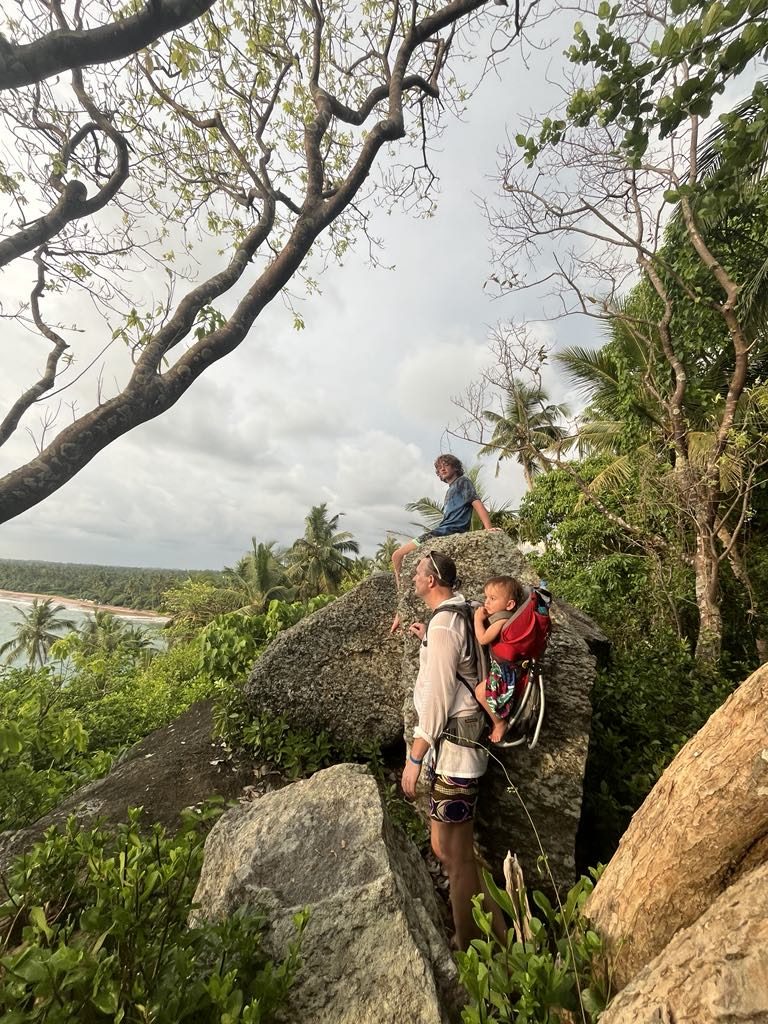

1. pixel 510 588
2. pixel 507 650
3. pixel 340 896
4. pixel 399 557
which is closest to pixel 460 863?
pixel 340 896

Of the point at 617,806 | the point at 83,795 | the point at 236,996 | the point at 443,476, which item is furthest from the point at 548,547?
the point at 236,996

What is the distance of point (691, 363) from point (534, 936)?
9009 mm

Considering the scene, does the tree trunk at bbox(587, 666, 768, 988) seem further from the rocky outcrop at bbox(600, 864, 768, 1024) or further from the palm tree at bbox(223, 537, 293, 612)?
the palm tree at bbox(223, 537, 293, 612)

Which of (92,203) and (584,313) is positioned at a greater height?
(584,313)

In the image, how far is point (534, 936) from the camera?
156cm

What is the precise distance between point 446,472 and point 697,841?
12.9 ft

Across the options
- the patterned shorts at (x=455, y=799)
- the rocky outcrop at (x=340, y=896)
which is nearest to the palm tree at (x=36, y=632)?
the rocky outcrop at (x=340, y=896)

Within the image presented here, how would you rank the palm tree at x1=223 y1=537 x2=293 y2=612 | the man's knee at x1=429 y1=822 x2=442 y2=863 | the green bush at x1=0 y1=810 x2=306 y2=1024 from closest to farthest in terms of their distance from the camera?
the green bush at x1=0 y1=810 x2=306 y2=1024 → the man's knee at x1=429 y1=822 x2=442 y2=863 → the palm tree at x1=223 y1=537 x2=293 y2=612

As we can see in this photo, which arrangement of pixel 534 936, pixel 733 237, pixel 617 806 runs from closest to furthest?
pixel 534 936
pixel 617 806
pixel 733 237

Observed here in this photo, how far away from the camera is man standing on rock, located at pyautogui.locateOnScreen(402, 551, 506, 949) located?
2732mm

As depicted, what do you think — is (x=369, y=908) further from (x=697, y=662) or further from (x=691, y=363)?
(x=691, y=363)

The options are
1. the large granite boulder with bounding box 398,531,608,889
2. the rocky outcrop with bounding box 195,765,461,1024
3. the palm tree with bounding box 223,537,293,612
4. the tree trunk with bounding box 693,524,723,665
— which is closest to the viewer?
the rocky outcrop with bounding box 195,765,461,1024

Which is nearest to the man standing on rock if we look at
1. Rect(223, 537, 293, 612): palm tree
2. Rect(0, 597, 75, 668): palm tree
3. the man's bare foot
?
the man's bare foot

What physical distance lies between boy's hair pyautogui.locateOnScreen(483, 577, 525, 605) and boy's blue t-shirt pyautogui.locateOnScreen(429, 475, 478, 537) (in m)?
2.10
